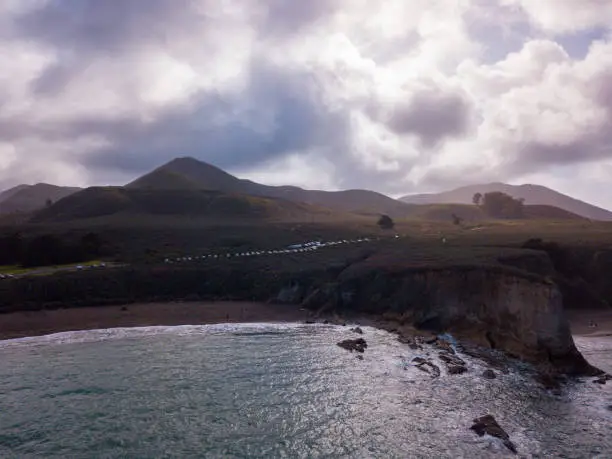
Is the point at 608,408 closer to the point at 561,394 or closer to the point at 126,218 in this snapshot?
the point at 561,394

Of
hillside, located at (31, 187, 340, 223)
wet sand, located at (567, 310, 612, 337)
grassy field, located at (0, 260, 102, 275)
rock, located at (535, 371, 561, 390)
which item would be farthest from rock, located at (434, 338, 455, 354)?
hillside, located at (31, 187, 340, 223)

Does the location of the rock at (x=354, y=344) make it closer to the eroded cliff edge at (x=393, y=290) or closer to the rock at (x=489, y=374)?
the eroded cliff edge at (x=393, y=290)

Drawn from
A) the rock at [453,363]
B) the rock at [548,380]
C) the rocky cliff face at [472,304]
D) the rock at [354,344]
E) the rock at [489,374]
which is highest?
the rocky cliff face at [472,304]

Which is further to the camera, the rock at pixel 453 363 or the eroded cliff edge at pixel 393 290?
the eroded cliff edge at pixel 393 290

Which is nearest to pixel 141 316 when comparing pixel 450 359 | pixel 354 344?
pixel 354 344

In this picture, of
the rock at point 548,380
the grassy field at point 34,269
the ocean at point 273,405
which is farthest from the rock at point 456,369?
the grassy field at point 34,269

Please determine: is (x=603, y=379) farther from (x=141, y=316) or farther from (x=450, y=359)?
(x=141, y=316)

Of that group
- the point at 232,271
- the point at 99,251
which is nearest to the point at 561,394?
the point at 232,271
